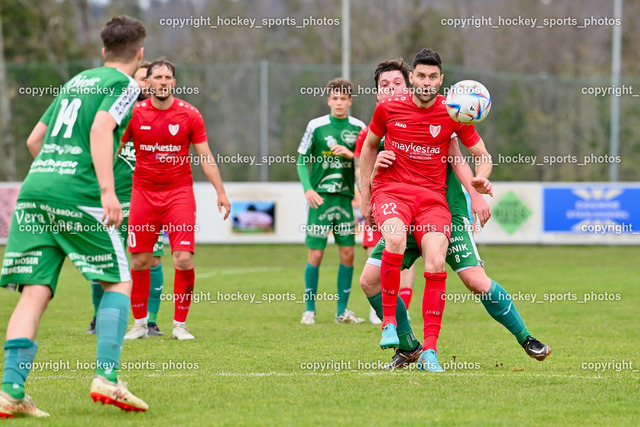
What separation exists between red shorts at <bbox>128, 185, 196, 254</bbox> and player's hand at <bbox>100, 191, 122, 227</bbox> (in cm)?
360

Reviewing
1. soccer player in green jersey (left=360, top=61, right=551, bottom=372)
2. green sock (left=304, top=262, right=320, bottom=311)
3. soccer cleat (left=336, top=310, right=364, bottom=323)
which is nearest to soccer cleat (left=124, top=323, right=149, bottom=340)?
green sock (left=304, top=262, right=320, bottom=311)

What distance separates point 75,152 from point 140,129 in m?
3.53

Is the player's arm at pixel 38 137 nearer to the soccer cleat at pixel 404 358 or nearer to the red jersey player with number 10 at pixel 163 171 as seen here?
the soccer cleat at pixel 404 358

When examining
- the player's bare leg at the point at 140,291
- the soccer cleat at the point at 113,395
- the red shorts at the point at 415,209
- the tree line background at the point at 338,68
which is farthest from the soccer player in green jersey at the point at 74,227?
the tree line background at the point at 338,68

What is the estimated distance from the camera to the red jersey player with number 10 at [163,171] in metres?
8.80

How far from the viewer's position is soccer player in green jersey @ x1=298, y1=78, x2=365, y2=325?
420 inches

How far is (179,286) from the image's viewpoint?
9.09m

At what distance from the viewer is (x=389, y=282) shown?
6.89m

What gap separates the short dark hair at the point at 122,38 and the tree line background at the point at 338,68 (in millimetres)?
17954

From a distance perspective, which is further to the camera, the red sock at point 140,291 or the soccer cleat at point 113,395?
the red sock at point 140,291

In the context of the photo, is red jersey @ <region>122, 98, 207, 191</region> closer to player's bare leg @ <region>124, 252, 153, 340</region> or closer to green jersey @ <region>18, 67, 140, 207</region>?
player's bare leg @ <region>124, 252, 153, 340</region>

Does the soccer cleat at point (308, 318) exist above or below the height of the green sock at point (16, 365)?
below

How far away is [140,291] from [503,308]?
12.1 feet

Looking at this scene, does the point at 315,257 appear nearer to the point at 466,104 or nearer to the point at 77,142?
the point at 466,104
